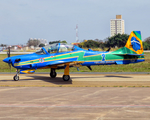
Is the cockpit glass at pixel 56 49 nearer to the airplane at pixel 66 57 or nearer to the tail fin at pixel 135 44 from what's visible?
the airplane at pixel 66 57

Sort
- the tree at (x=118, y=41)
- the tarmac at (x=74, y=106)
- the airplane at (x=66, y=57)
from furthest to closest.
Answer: the tree at (x=118, y=41), the airplane at (x=66, y=57), the tarmac at (x=74, y=106)

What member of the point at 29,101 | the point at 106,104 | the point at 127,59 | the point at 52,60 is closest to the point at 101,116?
the point at 106,104

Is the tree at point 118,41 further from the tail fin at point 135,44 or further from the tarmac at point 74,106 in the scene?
the tarmac at point 74,106

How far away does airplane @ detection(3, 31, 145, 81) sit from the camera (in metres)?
17.0

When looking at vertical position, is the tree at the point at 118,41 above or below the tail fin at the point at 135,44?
above

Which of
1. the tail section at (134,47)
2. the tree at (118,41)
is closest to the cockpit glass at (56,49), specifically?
the tail section at (134,47)

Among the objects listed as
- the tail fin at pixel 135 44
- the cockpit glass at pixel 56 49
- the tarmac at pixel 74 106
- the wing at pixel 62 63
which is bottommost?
the tarmac at pixel 74 106

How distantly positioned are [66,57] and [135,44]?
6716mm

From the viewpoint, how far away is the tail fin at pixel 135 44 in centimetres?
2052

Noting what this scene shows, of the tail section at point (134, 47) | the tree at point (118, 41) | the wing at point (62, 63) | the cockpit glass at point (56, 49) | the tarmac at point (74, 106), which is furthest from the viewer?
the tree at point (118, 41)

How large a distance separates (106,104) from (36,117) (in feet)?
10.6

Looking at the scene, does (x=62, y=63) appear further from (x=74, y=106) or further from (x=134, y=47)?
(x=74, y=106)

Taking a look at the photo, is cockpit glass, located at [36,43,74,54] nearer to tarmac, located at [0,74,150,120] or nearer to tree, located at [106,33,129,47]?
tarmac, located at [0,74,150,120]

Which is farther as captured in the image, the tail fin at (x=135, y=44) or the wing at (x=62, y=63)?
the tail fin at (x=135, y=44)
